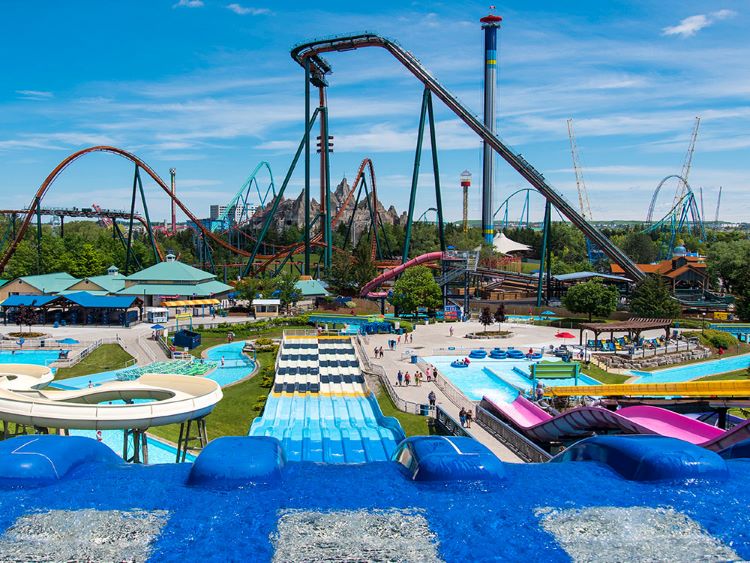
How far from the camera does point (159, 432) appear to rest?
22562 mm

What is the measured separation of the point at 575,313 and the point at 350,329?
735 inches

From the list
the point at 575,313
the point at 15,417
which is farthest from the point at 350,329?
the point at 15,417

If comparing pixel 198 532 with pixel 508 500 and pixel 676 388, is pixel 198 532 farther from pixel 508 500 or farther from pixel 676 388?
pixel 676 388

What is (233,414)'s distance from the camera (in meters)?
26.3

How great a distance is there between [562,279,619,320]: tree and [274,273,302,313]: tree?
22054 millimetres

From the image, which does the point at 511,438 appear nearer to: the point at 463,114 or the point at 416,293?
the point at 416,293

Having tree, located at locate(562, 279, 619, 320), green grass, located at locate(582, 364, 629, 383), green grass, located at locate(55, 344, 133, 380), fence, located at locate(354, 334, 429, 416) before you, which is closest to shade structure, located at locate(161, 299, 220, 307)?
green grass, located at locate(55, 344, 133, 380)

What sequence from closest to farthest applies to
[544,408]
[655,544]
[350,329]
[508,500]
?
[655,544] < [508,500] < [544,408] < [350,329]

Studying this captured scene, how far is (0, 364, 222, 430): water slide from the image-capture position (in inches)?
561

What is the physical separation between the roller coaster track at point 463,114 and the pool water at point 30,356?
37.9 m

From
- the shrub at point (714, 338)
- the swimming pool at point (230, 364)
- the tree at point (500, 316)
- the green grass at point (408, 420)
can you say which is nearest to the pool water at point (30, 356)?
the swimming pool at point (230, 364)

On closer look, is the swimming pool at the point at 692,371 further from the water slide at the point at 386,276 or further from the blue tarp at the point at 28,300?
the blue tarp at the point at 28,300

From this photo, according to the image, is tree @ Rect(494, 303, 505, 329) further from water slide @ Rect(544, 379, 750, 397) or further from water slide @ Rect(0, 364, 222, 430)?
water slide @ Rect(0, 364, 222, 430)

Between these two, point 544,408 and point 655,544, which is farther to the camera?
A: point 544,408
